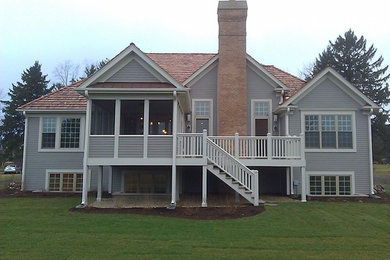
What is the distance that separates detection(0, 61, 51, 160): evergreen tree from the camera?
48094 millimetres

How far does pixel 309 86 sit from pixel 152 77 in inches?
298

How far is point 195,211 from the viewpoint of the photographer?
12.0 m

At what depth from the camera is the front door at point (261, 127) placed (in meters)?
17.5

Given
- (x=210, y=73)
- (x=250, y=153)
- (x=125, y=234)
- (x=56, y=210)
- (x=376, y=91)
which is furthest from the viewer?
(x=376, y=91)

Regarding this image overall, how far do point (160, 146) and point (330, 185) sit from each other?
866 cm

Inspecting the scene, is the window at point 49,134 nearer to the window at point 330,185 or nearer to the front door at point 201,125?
the front door at point 201,125

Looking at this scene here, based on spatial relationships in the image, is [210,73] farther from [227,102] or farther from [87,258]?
[87,258]

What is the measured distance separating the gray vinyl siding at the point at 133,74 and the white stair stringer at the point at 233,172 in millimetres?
3467

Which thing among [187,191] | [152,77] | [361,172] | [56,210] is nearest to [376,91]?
[361,172]

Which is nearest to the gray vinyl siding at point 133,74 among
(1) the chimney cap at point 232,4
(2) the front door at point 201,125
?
(2) the front door at point 201,125

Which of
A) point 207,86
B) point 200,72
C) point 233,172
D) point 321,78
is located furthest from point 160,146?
point 321,78

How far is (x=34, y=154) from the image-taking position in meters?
17.8

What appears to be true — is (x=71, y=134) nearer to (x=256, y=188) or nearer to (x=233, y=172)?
(x=233, y=172)

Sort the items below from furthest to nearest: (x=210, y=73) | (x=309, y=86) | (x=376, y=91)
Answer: (x=376, y=91) → (x=210, y=73) → (x=309, y=86)
